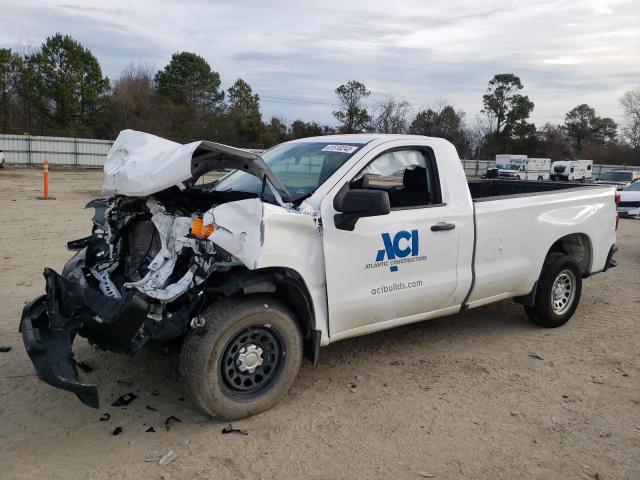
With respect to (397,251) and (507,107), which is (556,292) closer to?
(397,251)

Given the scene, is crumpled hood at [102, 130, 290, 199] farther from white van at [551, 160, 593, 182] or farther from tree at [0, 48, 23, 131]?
white van at [551, 160, 593, 182]

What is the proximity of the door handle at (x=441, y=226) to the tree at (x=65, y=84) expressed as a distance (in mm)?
45265

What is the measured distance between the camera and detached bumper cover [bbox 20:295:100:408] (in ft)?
10.9

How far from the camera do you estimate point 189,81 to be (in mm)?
55156

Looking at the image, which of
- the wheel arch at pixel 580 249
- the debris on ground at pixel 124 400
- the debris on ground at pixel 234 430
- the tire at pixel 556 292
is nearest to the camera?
the debris on ground at pixel 234 430

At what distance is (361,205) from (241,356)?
1.28 meters

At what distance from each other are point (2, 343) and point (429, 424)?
148 inches

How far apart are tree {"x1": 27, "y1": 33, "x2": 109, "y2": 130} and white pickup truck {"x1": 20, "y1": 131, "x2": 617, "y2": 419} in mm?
44765

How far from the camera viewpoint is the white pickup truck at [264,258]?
3.55m

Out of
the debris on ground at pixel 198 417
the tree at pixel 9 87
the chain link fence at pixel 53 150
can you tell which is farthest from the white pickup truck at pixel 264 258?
→ the tree at pixel 9 87

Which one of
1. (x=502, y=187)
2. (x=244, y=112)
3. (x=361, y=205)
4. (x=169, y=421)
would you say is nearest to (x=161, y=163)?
(x=361, y=205)

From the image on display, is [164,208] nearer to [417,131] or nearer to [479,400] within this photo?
[479,400]

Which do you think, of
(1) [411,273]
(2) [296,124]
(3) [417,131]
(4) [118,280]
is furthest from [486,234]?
(3) [417,131]

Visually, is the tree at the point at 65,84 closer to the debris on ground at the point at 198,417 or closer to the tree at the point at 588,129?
the debris on ground at the point at 198,417
